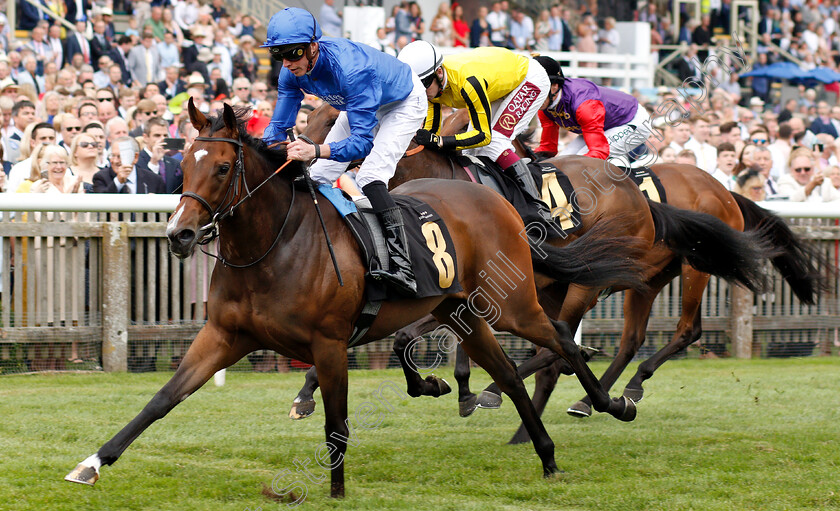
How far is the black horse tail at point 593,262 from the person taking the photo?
16.8 feet

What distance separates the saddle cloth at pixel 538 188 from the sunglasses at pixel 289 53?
177 cm

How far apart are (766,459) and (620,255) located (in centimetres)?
121

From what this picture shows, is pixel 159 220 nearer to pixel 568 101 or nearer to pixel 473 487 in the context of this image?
pixel 568 101

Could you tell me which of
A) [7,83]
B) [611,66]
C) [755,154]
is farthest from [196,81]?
[611,66]

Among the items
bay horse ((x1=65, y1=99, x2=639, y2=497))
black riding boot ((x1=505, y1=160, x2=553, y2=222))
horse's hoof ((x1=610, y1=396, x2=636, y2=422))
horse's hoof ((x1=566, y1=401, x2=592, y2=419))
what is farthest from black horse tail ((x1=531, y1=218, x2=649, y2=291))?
horse's hoof ((x1=566, y1=401, x2=592, y2=419))

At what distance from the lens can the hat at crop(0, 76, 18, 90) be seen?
9273 millimetres

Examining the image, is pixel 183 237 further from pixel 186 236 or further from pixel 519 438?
pixel 519 438

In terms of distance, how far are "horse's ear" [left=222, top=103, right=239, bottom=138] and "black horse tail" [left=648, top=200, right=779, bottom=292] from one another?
3.00m

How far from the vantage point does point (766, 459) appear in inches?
193

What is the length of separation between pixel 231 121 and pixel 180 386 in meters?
1.03

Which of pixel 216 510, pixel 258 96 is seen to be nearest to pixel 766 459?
pixel 216 510

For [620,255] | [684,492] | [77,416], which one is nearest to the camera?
[684,492]

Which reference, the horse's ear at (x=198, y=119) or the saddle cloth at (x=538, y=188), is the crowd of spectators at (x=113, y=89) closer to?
the saddle cloth at (x=538, y=188)

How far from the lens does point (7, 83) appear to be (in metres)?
9.70
